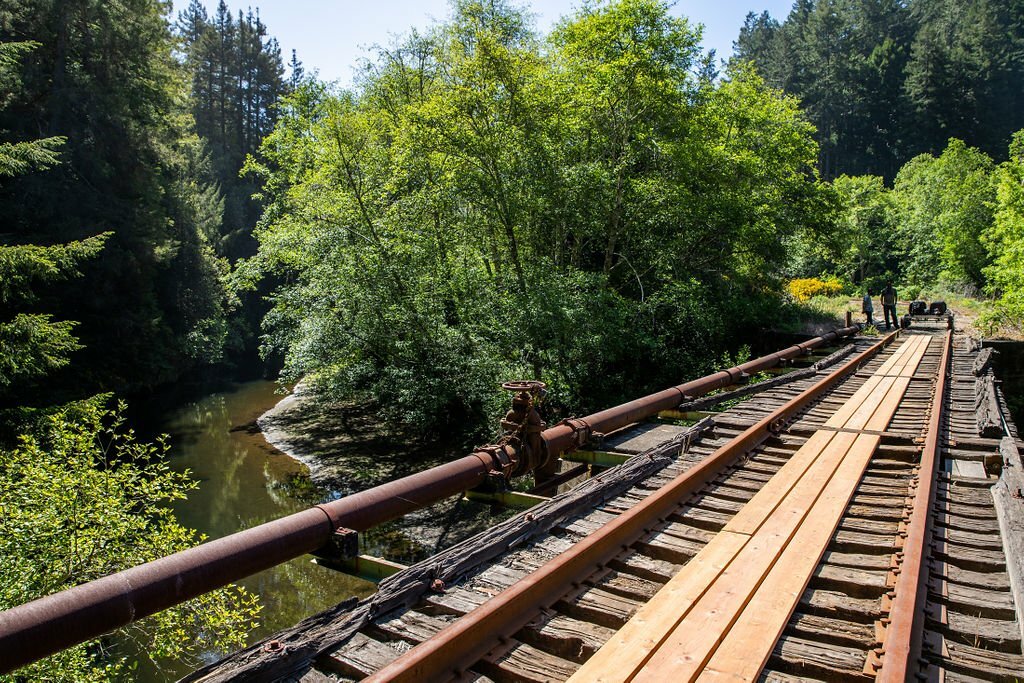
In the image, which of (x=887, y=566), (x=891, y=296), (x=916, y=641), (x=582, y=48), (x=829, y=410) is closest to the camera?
(x=916, y=641)

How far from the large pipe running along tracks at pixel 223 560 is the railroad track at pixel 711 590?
49 centimetres

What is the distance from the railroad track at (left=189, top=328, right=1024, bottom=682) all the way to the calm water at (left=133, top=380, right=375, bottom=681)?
8182 millimetres

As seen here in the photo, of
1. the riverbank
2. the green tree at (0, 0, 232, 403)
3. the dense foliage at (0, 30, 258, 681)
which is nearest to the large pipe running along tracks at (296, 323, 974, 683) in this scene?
the dense foliage at (0, 30, 258, 681)

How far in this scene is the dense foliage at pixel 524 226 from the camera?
16281 mm

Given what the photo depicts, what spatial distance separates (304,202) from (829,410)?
55.5 feet

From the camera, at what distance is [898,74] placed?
219ft

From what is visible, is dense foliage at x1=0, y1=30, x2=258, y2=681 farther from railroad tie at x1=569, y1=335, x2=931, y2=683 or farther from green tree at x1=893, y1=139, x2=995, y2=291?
green tree at x1=893, y1=139, x2=995, y2=291

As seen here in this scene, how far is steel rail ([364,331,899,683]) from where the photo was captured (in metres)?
2.67

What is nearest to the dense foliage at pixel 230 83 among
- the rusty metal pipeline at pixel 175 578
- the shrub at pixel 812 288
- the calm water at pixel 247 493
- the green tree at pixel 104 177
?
the green tree at pixel 104 177

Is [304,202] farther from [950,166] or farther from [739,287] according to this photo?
[950,166]

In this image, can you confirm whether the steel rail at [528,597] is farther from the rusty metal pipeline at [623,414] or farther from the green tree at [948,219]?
the green tree at [948,219]

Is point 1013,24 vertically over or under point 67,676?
over

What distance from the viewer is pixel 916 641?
9.91 feet

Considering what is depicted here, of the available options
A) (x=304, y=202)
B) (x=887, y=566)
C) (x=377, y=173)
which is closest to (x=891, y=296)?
(x=377, y=173)
